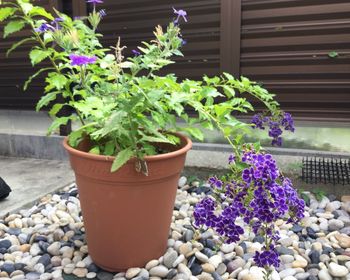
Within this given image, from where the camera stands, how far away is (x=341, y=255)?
1.72 meters

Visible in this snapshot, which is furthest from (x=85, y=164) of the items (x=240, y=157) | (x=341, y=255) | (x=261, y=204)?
(x=341, y=255)

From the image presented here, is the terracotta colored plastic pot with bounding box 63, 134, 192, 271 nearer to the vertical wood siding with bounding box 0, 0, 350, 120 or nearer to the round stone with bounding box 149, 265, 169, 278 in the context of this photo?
the round stone with bounding box 149, 265, 169, 278

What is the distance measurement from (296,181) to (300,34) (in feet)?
3.86

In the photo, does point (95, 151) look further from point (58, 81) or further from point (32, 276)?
point (32, 276)

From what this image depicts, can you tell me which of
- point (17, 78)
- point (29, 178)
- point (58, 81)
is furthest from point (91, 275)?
point (17, 78)

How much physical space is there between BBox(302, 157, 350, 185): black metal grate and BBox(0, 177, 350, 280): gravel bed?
0.59 feet

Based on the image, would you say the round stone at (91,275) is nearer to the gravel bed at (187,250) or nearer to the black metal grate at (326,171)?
the gravel bed at (187,250)

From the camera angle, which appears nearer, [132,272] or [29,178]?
[132,272]

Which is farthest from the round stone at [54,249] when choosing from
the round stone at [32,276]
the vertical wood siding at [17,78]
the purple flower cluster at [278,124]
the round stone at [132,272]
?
the vertical wood siding at [17,78]

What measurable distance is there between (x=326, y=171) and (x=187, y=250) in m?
1.21

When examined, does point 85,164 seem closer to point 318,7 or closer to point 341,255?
point 341,255

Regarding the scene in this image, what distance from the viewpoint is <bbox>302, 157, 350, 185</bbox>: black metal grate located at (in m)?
2.38

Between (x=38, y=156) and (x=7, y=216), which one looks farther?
(x=38, y=156)

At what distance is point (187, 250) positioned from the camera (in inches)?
68.7
